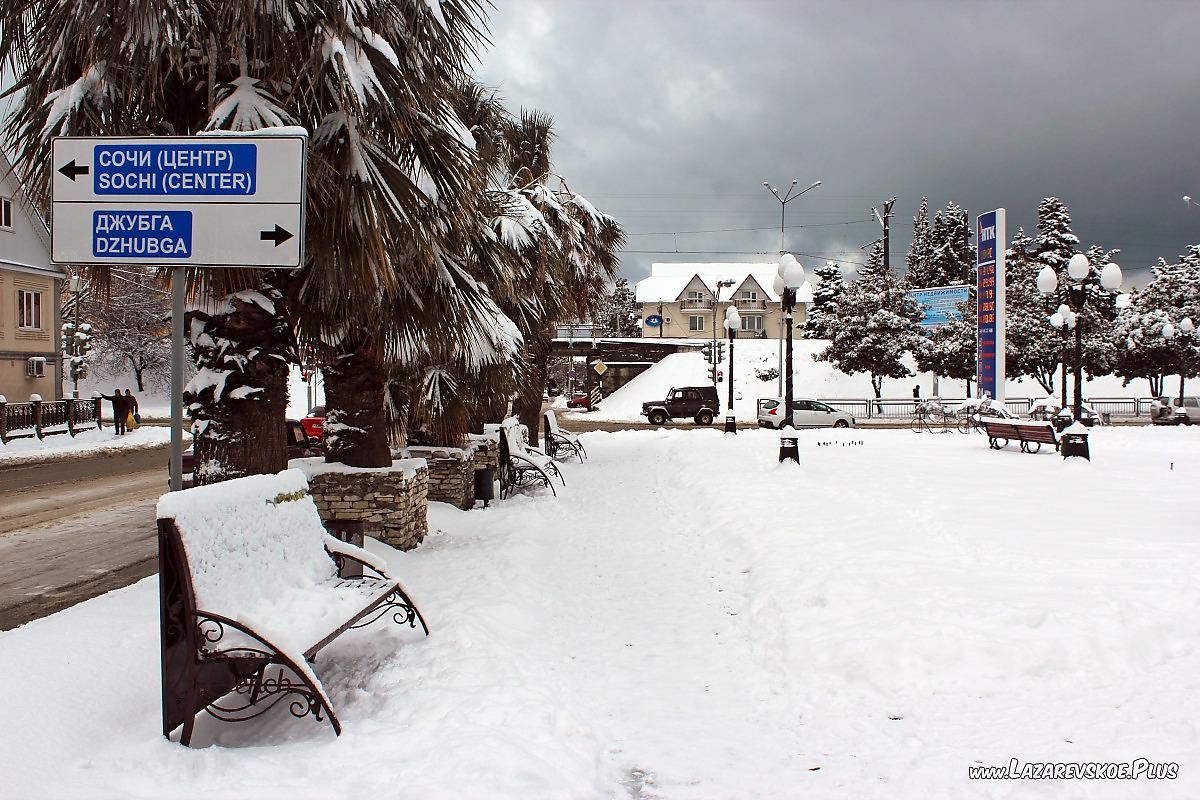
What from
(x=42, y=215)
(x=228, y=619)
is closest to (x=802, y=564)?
(x=228, y=619)

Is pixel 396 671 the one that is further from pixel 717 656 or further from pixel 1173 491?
pixel 1173 491

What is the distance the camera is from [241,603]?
3865 millimetres

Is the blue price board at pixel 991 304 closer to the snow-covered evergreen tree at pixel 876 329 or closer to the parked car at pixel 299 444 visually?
the snow-covered evergreen tree at pixel 876 329

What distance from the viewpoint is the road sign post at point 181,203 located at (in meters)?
3.87

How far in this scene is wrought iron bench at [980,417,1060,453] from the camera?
1762cm

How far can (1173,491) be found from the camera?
11.3 metres

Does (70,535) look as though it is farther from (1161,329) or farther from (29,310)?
(1161,329)

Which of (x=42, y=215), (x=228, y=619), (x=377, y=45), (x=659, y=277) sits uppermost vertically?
(x=659, y=277)

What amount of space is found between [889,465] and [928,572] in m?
9.37

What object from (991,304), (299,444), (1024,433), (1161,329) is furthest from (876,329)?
(299,444)

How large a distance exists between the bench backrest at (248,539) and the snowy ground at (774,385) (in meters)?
43.1

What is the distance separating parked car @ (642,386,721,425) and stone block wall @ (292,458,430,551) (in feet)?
107

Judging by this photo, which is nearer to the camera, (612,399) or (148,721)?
(148,721)

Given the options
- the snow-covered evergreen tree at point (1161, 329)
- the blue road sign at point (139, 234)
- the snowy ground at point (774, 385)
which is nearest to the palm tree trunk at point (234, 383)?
the blue road sign at point (139, 234)
